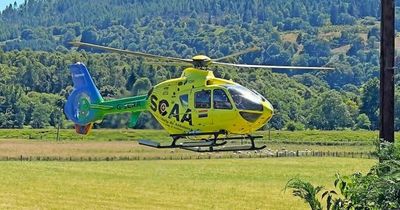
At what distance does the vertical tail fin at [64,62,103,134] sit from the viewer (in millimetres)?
20812

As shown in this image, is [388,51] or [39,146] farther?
[39,146]

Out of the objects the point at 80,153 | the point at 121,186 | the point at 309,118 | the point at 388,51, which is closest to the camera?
the point at 388,51

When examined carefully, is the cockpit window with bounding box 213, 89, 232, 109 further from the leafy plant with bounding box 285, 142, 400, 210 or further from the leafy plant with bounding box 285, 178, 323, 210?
the leafy plant with bounding box 285, 178, 323, 210

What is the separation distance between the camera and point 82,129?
20.8 m

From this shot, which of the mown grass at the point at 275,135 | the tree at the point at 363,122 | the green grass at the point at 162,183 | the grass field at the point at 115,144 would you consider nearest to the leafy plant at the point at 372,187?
the green grass at the point at 162,183

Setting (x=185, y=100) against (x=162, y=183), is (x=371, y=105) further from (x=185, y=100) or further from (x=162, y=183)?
(x=185, y=100)

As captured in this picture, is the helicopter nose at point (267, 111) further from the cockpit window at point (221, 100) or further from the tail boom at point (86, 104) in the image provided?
the tail boom at point (86, 104)

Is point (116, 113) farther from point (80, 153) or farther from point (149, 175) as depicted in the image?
point (80, 153)

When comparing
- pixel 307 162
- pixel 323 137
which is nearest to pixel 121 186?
pixel 307 162

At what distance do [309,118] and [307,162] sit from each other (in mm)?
18675

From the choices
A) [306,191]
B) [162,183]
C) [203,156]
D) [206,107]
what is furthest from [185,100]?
[203,156]

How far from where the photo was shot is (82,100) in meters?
21.0

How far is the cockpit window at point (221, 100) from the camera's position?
1858 centimetres

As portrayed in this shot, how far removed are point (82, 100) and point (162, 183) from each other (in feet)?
122
